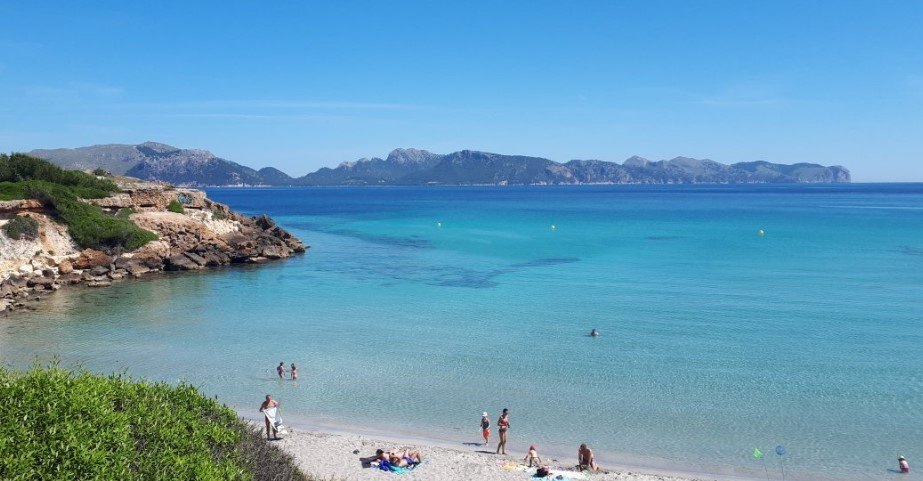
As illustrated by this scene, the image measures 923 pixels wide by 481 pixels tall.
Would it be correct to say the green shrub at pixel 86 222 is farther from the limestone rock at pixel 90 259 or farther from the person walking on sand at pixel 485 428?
the person walking on sand at pixel 485 428

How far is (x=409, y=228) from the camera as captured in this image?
3007 inches

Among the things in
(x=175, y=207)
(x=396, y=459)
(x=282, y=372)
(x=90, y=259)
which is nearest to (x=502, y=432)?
(x=396, y=459)

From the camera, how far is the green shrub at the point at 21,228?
36.9 meters

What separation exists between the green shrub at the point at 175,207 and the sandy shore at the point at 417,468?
37.5m

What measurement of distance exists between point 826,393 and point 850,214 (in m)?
88.2

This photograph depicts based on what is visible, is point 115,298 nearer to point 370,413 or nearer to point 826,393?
point 370,413

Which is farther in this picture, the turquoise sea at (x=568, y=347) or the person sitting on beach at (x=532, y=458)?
the turquoise sea at (x=568, y=347)

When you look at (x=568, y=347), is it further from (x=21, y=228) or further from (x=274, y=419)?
(x=21, y=228)

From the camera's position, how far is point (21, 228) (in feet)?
123

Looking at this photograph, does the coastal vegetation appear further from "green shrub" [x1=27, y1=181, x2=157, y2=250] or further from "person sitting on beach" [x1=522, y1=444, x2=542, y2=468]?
"person sitting on beach" [x1=522, y1=444, x2=542, y2=468]

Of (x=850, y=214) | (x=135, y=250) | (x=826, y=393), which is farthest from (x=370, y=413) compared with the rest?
(x=850, y=214)

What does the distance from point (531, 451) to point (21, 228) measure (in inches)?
1391

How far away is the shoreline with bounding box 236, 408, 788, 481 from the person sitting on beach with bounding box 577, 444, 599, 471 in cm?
31

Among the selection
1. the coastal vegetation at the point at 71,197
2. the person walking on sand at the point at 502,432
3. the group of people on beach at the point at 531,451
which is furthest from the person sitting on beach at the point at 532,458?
the coastal vegetation at the point at 71,197
